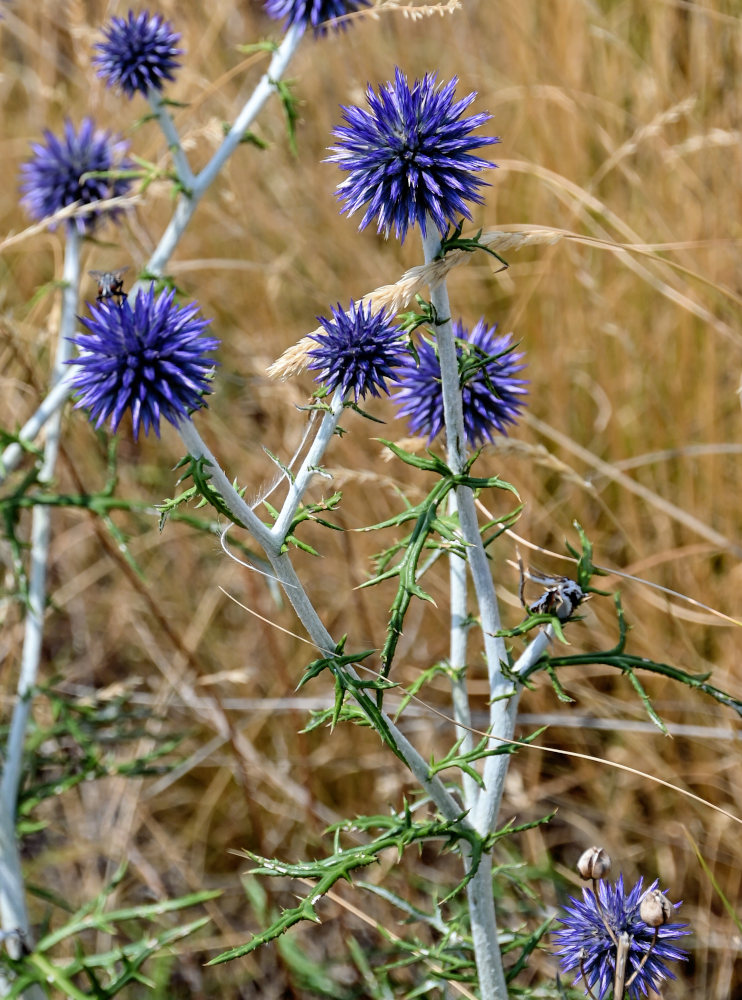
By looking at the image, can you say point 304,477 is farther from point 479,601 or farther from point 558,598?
point 558,598

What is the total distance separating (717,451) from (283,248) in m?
2.80

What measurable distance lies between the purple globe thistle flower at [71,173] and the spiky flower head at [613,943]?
2906 mm

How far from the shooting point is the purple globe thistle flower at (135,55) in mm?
3234

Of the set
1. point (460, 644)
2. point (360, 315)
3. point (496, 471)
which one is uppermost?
point (360, 315)

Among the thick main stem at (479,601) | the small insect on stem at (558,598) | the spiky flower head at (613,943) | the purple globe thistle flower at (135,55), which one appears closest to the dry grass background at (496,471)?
the purple globe thistle flower at (135,55)

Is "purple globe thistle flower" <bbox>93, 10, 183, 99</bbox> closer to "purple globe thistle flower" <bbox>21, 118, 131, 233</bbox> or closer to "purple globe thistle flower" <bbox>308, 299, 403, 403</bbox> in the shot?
"purple globe thistle flower" <bbox>21, 118, 131, 233</bbox>

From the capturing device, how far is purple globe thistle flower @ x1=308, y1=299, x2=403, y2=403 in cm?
188

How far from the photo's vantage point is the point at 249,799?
3.15m

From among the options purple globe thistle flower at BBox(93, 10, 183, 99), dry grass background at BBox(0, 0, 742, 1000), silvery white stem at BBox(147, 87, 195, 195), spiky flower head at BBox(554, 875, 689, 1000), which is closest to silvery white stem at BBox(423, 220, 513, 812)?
spiky flower head at BBox(554, 875, 689, 1000)

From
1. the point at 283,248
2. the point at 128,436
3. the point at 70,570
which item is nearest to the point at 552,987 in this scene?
the point at 70,570

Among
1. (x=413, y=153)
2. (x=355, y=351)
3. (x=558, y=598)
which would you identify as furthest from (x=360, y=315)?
(x=558, y=598)

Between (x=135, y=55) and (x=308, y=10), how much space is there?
625 mm

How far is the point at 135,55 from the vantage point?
3.25m

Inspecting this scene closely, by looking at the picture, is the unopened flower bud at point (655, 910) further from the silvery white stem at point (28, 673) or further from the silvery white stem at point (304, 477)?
the silvery white stem at point (28, 673)
